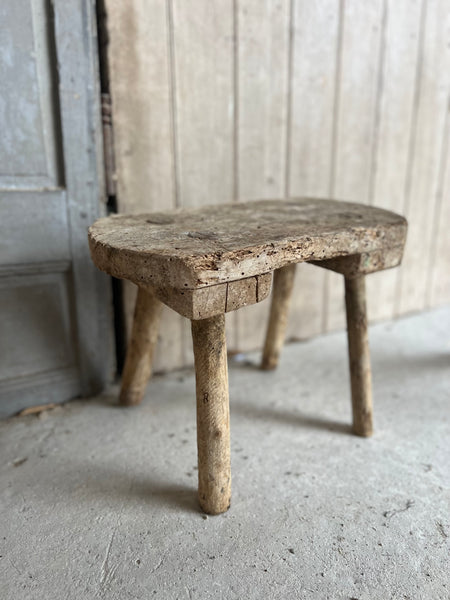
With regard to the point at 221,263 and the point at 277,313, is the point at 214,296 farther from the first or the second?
the point at 277,313

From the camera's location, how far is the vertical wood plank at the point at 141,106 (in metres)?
1.33

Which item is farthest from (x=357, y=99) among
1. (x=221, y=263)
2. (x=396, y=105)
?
(x=221, y=263)

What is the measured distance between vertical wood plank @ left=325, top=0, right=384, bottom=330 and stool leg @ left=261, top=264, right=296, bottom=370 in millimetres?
386

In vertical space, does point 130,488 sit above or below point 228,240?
below

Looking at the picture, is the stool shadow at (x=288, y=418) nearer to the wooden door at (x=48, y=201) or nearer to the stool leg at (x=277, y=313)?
the stool leg at (x=277, y=313)

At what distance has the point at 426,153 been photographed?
1.99 m

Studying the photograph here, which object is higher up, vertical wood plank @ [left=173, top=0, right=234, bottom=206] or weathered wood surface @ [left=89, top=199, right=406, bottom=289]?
vertical wood plank @ [left=173, top=0, right=234, bottom=206]

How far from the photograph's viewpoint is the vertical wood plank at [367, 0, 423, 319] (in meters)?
1.75

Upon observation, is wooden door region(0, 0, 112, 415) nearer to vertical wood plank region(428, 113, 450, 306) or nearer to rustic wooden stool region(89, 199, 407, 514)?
rustic wooden stool region(89, 199, 407, 514)

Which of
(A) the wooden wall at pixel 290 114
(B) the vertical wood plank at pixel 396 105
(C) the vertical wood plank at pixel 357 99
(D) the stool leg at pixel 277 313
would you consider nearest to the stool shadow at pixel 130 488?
(A) the wooden wall at pixel 290 114

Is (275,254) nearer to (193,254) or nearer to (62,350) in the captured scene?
(193,254)

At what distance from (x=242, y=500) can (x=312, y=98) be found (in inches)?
49.4

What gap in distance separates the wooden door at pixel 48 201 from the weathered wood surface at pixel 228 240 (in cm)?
24

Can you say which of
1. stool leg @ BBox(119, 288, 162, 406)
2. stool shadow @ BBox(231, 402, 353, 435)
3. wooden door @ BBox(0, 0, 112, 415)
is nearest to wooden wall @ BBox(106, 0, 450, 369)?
wooden door @ BBox(0, 0, 112, 415)
